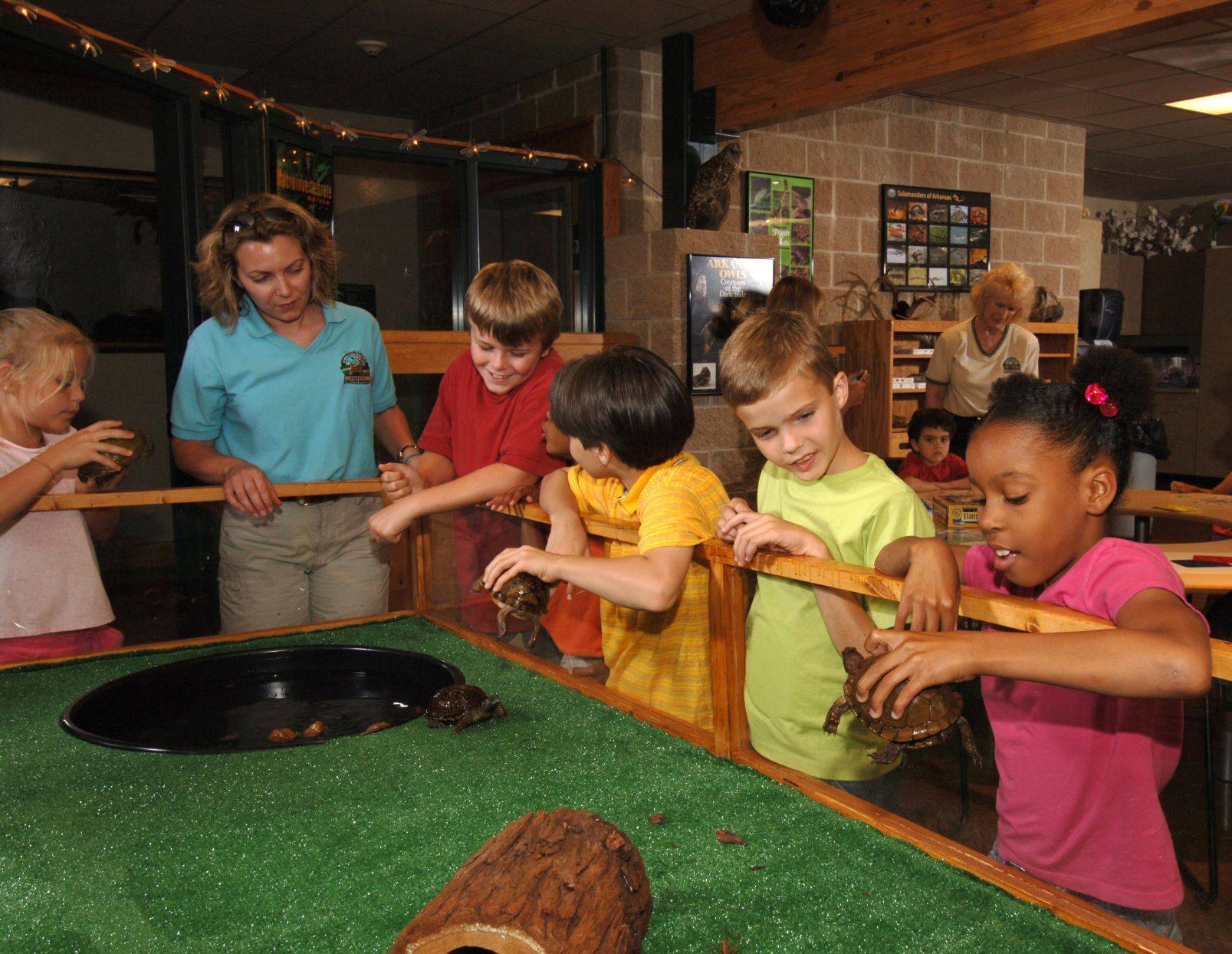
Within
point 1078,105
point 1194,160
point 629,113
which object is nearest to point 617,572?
point 629,113

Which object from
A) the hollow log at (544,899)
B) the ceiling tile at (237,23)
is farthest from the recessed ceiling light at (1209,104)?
the hollow log at (544,899)

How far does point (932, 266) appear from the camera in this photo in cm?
702

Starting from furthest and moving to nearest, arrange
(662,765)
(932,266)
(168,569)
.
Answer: (932,266), (168,569), (662,765)

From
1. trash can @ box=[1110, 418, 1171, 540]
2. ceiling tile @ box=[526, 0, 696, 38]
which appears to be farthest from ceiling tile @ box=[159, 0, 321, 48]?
trash can @ box=[1110, 418, 1171, 540]

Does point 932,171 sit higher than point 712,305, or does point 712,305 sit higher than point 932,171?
point 932,171

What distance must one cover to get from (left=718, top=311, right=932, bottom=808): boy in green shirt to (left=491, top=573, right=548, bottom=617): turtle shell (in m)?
0.31

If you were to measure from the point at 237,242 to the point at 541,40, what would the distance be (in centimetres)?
367

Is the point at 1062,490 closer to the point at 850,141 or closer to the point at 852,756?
the point at 852,756

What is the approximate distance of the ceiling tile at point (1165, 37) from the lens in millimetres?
5255

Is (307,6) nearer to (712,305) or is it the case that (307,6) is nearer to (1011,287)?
(712,305)

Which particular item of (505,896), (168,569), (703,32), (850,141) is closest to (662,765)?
(505,896)

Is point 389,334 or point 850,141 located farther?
point 850,141

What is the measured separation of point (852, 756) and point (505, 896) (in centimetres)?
69

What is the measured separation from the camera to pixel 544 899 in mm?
860
